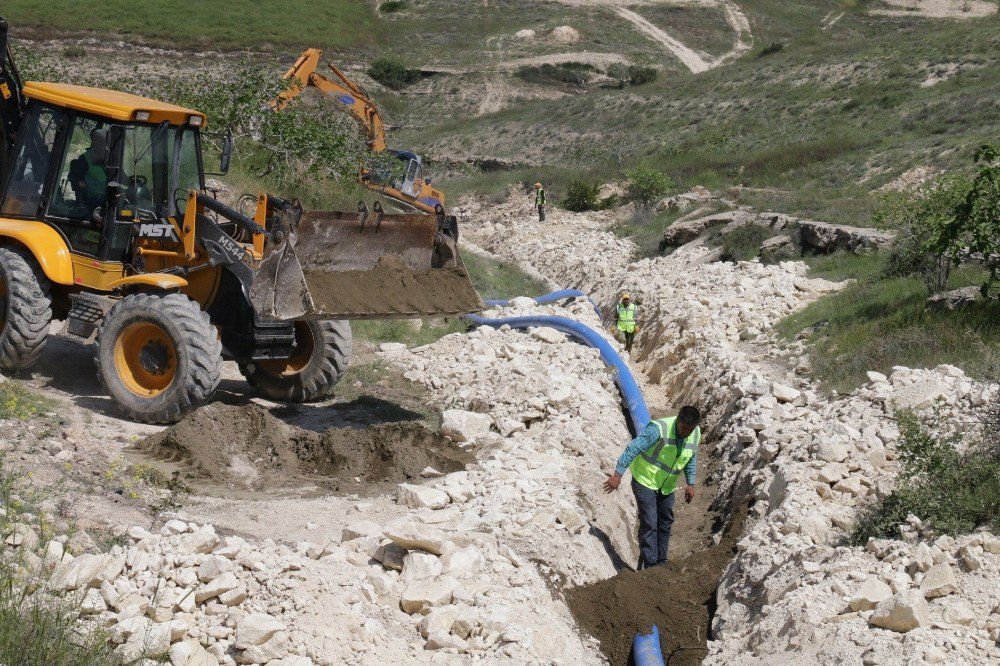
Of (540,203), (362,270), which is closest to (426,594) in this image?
(362,270)

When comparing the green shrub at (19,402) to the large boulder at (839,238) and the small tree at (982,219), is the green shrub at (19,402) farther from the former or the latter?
the large boulder at (839,238)

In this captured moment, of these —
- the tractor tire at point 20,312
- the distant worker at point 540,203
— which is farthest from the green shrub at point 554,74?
the tractor tire at point 20,312

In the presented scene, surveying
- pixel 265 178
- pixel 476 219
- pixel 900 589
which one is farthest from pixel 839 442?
pixel 476 219

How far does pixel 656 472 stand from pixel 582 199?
2593cm

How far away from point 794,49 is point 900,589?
55.7 m

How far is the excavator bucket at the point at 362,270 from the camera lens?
1061 centimetres

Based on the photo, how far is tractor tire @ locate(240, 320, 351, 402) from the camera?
12203 millimetres

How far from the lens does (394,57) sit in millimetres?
74000

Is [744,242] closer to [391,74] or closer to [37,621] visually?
[37,621]

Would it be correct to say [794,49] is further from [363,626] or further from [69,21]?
[363,626]

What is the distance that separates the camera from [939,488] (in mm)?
8133

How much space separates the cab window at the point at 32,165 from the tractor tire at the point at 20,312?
547 mm

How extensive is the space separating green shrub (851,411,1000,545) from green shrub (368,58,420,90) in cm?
6307

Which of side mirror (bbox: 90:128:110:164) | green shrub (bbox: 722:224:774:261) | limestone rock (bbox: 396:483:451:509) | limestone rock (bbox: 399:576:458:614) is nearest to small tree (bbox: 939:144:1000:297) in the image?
limestone rock (bbox: 396:483:451:509)
